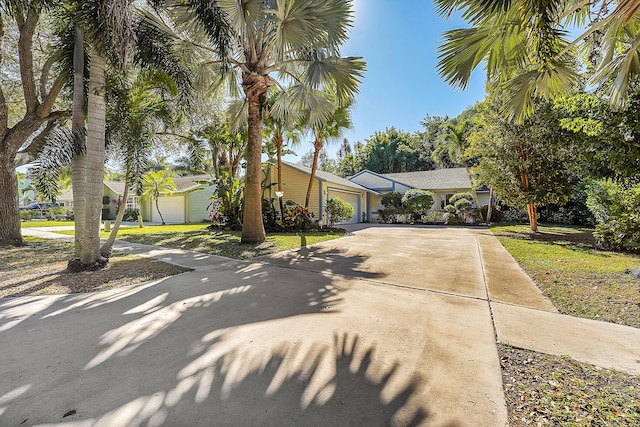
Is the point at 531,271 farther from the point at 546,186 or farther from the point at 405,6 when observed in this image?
the point at 405,6

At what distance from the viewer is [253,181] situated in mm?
8953

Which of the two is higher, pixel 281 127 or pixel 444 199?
pixel 281 127

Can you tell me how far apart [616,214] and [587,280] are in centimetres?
417

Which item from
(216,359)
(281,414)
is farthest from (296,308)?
(281,414)

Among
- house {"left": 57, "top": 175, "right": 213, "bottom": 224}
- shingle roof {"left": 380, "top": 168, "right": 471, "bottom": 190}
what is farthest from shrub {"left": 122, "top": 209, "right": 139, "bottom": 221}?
shingle roof {"left": 380, "top": 168, "right": 471, "bottom": 190}

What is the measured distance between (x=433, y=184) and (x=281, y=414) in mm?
23208

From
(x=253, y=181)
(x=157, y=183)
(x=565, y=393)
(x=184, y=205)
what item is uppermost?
(x=157, y=183)

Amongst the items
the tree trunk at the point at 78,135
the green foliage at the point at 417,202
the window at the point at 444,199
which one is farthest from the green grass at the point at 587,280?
the window at the point at 444,199

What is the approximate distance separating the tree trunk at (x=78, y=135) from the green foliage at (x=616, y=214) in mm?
12701

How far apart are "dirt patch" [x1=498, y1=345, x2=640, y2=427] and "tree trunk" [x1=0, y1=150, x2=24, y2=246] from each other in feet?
41.7

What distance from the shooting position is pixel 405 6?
8.04 metres

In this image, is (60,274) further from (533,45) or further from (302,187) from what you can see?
(302,187)

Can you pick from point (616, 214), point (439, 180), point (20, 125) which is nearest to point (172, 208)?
point (20, 125)

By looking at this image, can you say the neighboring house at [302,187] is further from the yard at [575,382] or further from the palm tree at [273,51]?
the yard at [575,382]
